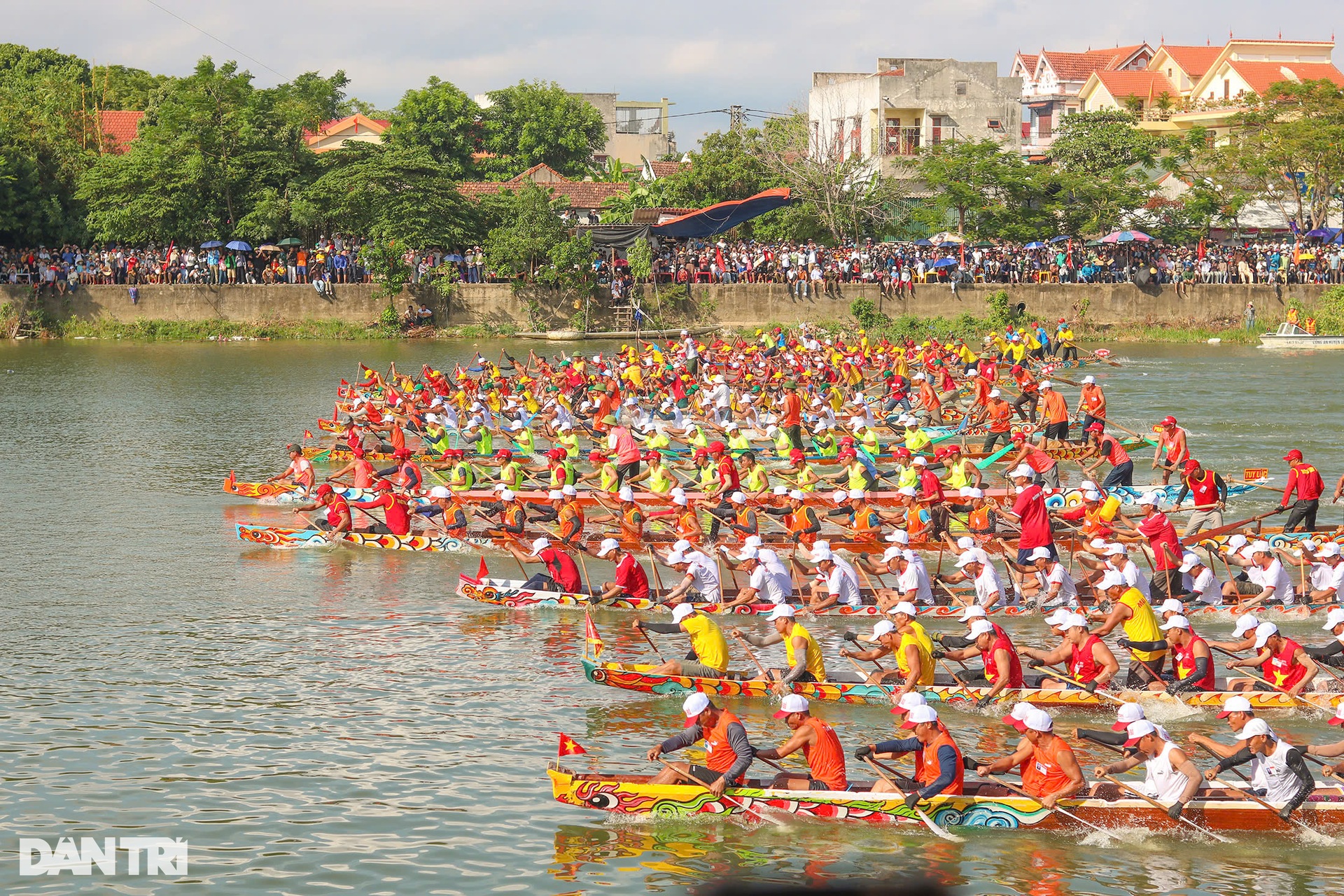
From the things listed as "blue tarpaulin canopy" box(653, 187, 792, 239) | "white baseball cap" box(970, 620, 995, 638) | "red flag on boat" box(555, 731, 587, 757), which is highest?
"blue tarpaulin canopy" box(653, 187, 792, 239)

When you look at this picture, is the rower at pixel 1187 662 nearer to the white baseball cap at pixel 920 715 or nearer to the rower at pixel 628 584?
the white baseball cap at pixel 920 715

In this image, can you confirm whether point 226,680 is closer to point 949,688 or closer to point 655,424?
point 949,688

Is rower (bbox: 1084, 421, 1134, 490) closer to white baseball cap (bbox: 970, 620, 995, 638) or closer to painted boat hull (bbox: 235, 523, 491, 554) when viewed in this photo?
white baseball cap (bbox: 970, 620, 995, 638)

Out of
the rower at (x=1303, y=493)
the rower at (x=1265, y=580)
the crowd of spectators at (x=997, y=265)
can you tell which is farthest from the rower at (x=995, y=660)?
the crowd of spectators at (x=997, y=265)

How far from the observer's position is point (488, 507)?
18219 millimetres

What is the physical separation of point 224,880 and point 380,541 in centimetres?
853

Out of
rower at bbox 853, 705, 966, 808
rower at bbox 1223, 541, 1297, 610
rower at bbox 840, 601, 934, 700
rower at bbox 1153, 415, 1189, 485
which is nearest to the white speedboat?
rower at bbox 1153, 415, 1189, 485

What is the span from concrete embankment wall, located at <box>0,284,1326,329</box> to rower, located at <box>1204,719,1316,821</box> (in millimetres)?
33420

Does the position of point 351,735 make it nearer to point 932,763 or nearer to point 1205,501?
point 932,763

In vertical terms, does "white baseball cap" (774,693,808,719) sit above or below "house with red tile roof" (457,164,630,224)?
below

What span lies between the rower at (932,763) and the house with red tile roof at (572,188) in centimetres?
4264

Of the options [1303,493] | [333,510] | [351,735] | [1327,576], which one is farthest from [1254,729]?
[333,510]

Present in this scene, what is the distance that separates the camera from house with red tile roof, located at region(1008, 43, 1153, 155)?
67338 mm

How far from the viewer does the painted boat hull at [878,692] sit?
11.6m
